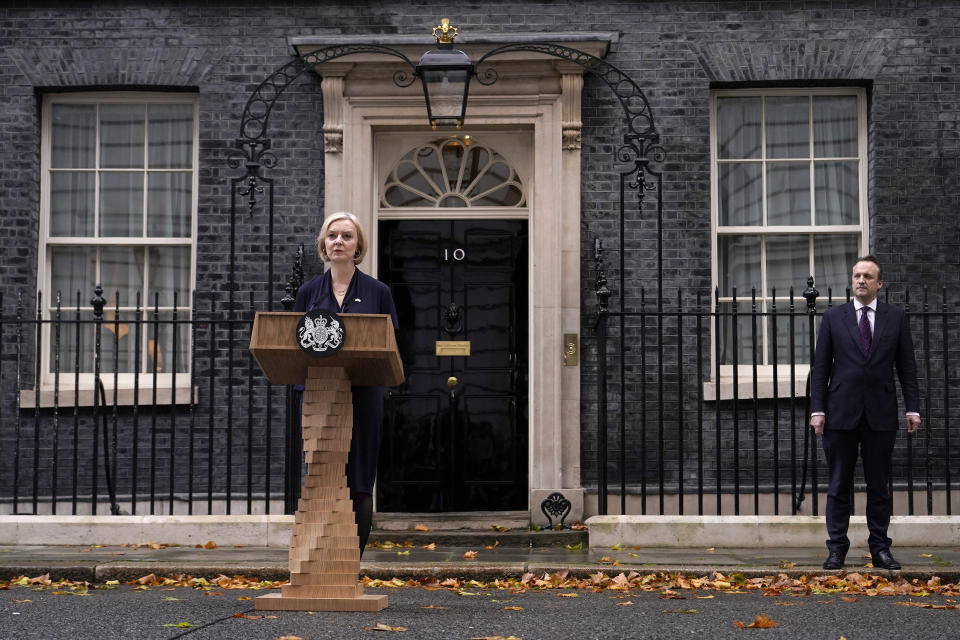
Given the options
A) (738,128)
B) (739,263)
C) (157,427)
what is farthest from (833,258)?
(157,427)

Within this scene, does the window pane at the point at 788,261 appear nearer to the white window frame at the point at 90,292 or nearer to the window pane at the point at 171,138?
the white window frame at the point at 90,292

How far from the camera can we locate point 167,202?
10797mm

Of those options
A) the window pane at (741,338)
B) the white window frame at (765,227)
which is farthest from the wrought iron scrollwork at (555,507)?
the window pane at (741,338)

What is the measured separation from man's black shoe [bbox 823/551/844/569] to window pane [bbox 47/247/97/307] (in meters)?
6.23

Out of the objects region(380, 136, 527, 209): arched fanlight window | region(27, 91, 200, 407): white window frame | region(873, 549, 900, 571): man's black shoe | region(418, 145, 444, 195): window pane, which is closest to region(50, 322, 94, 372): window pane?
region(27, 91, 200, 407): white window frame

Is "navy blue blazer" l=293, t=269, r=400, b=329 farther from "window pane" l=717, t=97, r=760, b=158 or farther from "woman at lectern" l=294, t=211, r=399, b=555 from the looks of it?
"window pane" l=717, t=97, r=760, b=158

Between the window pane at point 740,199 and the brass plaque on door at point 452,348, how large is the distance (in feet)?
7.50

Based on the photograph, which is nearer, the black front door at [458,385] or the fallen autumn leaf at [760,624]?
the fallen autumn leaf at [760,624]

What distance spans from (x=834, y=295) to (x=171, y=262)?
5328mm

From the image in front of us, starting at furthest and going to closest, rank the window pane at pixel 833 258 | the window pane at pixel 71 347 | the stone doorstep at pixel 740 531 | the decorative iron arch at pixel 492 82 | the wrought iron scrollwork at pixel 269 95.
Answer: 1. the window pane at pixel 833 258
2. the window pane at pixel 71 347
3. the wrought iron scrollwork at pixel 269 95
4. the decorative iron arch at pixel 492 82
5. the stone doorstep at pixel 740 531

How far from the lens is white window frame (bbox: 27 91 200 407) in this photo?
10.4m

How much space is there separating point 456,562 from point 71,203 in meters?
4.87

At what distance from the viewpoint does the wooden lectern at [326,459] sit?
5.56 metres

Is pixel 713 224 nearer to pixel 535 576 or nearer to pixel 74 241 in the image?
pixel 535 576
